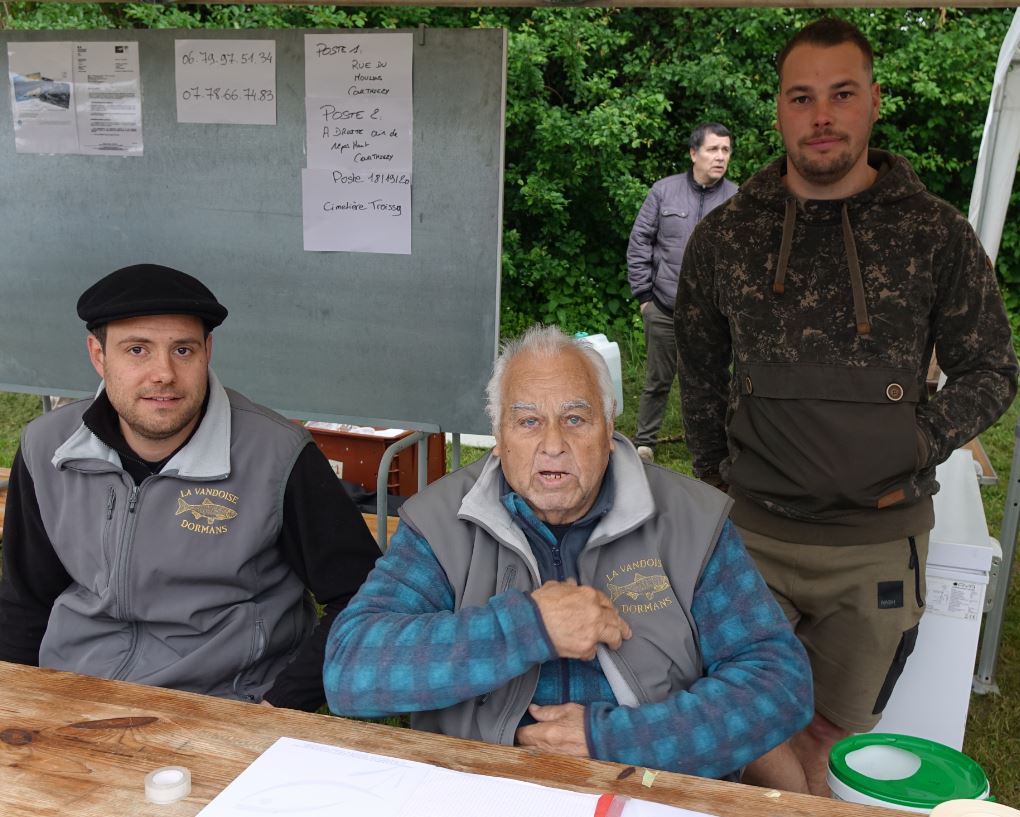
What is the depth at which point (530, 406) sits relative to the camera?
1.94 m

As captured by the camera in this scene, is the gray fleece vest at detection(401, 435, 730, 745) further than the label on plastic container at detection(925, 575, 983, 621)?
No

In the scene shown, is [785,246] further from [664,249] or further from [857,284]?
[664,249]

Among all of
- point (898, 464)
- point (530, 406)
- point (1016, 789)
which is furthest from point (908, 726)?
point (530, 406)

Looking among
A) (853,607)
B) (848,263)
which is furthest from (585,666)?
(848,263)

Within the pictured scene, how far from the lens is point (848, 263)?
2.44 m

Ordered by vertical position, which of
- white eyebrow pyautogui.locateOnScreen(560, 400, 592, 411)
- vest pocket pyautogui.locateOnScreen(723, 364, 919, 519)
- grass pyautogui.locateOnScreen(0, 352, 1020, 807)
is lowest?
grass pyautogui.locateOnScreen(0, 352, 1020, 807)

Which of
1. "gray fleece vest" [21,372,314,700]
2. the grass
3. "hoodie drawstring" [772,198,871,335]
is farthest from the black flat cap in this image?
the grass

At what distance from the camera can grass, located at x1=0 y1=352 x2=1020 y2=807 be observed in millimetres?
3266

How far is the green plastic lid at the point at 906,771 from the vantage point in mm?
1368

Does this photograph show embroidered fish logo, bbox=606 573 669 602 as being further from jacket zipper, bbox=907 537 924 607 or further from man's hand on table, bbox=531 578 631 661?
jacket zipper, bbox=907 537 924 607

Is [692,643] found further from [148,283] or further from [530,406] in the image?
[148,283]

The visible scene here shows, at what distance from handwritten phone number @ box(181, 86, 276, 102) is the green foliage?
6478mm

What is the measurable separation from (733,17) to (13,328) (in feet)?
27.2

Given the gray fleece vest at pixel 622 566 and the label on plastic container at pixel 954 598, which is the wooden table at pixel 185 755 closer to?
the gray fleece vest at pixel 622 566
